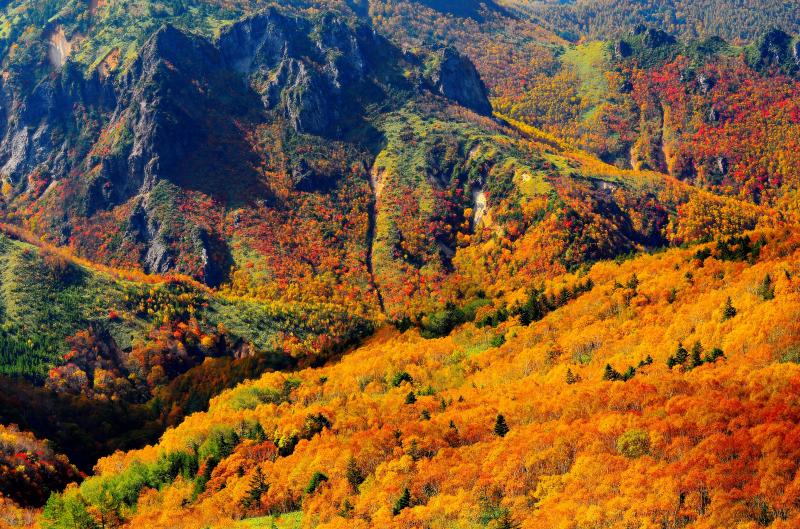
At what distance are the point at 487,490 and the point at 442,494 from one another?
8112mm

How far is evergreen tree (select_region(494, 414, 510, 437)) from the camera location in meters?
158

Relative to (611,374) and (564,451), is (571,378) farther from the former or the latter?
(564,451)

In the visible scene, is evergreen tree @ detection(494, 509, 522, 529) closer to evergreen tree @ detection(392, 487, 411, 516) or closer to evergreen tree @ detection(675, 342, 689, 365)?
evergreen tree @ detection(392, 487, 411, 516)

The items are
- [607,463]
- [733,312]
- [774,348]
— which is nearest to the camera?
[607,463]

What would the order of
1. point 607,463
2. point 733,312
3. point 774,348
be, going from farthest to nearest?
point 733,312
point 774,348
point 607,463

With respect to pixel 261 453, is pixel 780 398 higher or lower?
higher

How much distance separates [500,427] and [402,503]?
1383 inches

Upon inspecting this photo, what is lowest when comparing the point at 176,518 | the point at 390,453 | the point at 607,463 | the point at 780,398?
the point at 176,518

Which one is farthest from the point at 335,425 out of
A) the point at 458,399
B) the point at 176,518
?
the point at 176,518

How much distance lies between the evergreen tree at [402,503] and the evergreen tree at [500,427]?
3245 centimetres

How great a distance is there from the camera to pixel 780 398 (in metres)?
129

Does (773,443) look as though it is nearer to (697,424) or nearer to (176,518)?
(697,424)

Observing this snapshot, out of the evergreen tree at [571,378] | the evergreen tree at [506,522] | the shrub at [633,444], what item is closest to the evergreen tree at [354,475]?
the evergreen tree at [506,522]

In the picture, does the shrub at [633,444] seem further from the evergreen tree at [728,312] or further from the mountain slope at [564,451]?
the evergreen tree at [728,312]
